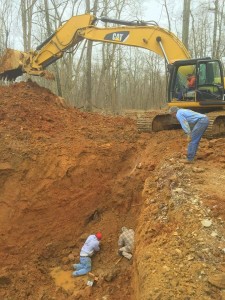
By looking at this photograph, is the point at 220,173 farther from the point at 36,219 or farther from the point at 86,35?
the point at 86,35

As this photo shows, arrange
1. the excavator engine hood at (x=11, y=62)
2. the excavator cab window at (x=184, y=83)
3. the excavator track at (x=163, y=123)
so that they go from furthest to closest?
the excavator engine hood at (x=11, y=62) → the excavator cab window at (x=184, y=83) → the excavator track at (x=163, y=123)

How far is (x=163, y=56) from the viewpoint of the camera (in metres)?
10.3

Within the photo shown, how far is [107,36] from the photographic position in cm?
1084

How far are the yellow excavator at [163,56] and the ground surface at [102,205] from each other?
2.51 feet

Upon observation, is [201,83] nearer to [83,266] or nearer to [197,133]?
[197,133]

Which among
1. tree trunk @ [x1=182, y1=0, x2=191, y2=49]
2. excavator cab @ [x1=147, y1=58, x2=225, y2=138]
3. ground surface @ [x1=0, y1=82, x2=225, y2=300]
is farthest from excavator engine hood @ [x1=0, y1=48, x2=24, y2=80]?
tree trunk @ [x1=182, y1=0, x2=191, y2=49]

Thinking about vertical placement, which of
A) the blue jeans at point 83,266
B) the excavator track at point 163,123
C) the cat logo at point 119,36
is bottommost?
the blue jeans at point 83,266

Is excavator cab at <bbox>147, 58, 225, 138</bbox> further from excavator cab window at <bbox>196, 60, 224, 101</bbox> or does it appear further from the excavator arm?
the excavator arm

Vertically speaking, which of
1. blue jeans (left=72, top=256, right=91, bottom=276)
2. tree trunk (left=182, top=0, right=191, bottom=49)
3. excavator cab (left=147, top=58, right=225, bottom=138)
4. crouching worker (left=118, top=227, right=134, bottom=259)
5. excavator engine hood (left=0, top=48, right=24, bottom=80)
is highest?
tree trunk (left=182, top=0, right=191, bottom=49)

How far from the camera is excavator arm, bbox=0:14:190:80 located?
33.7 feet

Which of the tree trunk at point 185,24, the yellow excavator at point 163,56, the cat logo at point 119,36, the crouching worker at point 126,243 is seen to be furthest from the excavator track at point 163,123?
the tree trunk at point 185,24

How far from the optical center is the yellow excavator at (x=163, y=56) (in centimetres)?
930

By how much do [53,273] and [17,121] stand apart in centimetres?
448

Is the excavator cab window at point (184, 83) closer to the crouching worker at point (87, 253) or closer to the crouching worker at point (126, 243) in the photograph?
the crouching worker at point (126, 243)
